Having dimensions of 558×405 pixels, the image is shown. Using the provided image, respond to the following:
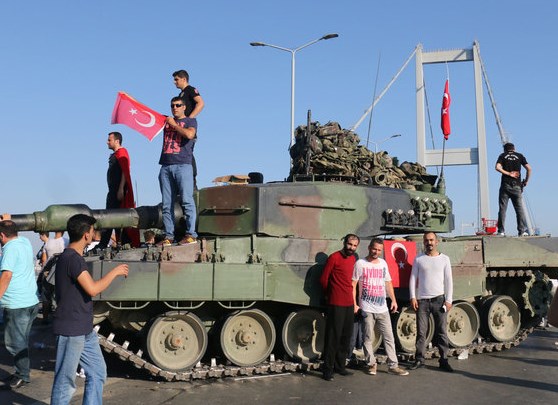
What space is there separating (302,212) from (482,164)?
133ft

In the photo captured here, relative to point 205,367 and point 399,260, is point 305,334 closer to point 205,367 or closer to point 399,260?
point 205,367

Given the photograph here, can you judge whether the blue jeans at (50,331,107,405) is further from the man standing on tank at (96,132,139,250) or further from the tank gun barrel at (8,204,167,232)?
the man standing on tank at (96,132,139,250)

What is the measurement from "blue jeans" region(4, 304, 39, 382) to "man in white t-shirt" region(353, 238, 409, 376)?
438 centimetres

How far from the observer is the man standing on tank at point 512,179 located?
12.0 meters

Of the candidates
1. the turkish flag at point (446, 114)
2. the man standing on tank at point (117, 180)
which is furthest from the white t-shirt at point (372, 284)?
the turkish flag at point (446, 114)

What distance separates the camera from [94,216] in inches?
348

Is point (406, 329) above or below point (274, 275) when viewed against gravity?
below

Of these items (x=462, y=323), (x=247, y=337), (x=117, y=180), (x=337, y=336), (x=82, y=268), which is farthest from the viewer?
(x=462, y=323)

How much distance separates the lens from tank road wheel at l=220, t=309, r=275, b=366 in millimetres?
8617

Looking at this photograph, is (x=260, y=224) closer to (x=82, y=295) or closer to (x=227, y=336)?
(x=227, y=336)

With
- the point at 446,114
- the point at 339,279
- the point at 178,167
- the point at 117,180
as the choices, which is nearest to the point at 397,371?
the point at 339,279

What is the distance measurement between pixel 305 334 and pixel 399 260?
1.97m

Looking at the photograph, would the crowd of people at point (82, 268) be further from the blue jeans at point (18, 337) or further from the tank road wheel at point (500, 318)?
the tank road wheel at point (500, 318)

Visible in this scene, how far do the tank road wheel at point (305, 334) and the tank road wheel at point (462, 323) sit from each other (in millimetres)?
2476
